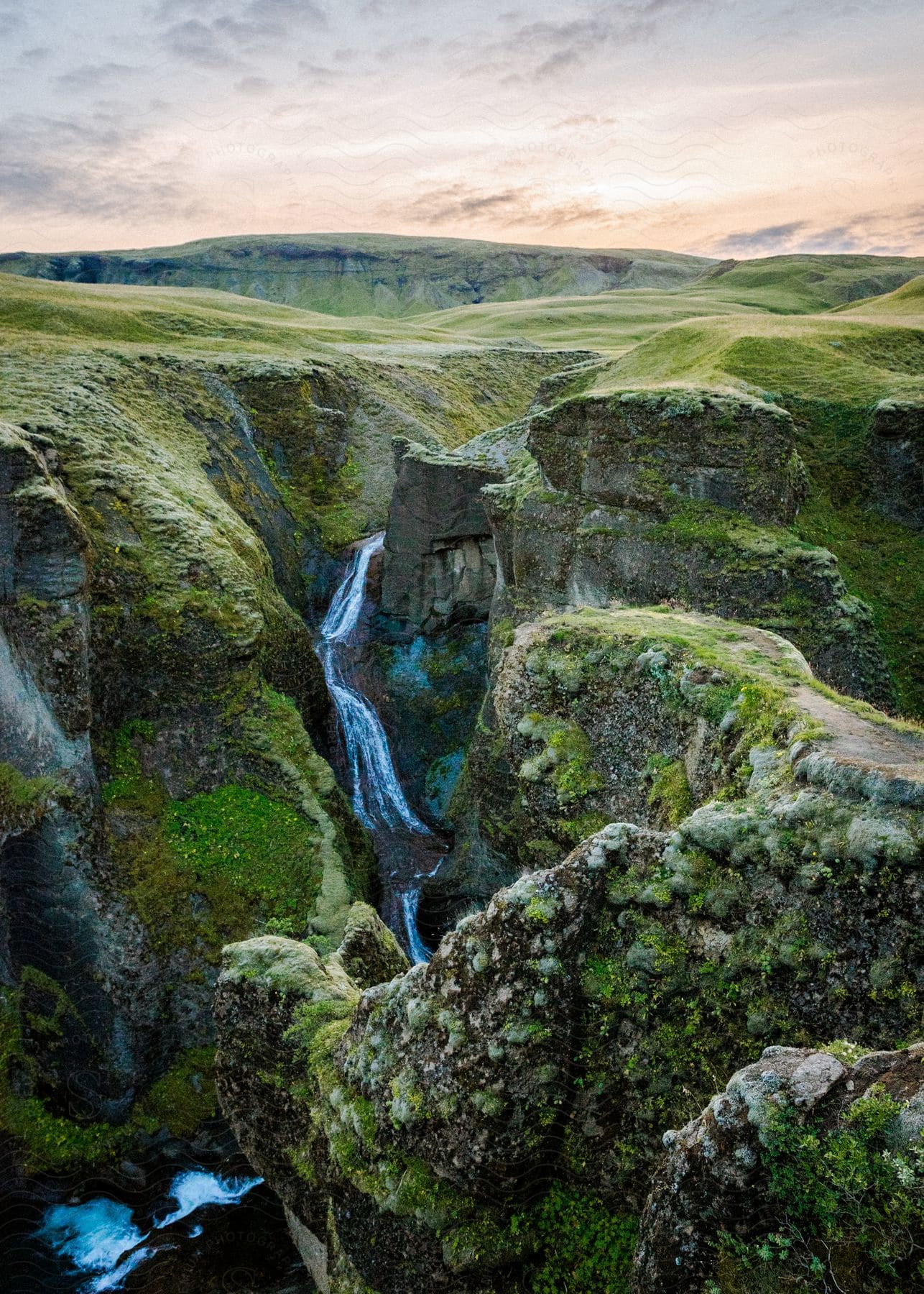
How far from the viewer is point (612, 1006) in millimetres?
8906

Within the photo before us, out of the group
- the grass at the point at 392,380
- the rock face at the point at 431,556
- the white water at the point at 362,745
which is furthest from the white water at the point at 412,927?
the rock face at the point at 431,556

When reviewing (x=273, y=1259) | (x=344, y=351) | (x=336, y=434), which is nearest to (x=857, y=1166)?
(x=273, y=1259)

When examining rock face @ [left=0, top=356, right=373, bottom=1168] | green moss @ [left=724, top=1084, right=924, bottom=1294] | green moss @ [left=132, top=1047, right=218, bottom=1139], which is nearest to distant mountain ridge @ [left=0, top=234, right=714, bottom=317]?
rock face @ [left=0, top=356, right=373, bottom=1168]

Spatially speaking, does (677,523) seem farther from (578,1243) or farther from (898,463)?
(578,1243)

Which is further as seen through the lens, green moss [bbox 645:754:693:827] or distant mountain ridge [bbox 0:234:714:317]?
distant mountain ridge [bbox 0:234:714:317]

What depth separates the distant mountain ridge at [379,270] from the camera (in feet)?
536

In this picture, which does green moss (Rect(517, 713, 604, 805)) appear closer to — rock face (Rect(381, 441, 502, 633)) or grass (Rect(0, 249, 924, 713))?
grass (Rect(0, 249, 924, 713))

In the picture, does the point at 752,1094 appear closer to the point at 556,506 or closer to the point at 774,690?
the point at 774,690

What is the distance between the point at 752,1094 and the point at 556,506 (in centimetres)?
2232

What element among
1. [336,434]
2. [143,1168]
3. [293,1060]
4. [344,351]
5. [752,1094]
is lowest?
[143,1168]

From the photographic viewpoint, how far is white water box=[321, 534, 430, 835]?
3056 centimetres

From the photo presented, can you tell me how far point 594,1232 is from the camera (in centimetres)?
895

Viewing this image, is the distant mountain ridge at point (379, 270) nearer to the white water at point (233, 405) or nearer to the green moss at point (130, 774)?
the white water at point (233, 405)

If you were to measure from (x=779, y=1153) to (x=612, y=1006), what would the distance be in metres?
2.87
